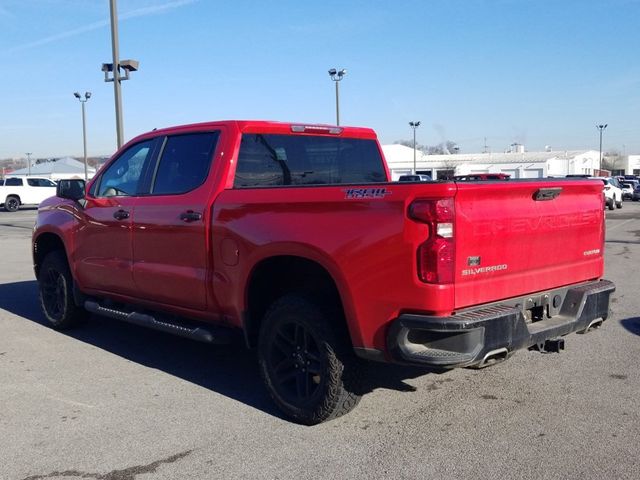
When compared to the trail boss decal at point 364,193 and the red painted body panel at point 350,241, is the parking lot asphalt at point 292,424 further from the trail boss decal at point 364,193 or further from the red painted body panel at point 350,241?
the trail boss decal at point 364,193

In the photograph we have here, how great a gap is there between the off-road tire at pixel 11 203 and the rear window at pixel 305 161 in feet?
118

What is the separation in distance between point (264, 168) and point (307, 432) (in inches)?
83.7

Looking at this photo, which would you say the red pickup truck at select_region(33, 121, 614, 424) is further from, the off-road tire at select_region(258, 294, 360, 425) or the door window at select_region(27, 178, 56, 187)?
the door window at select_region(27, 178, 56, 187)

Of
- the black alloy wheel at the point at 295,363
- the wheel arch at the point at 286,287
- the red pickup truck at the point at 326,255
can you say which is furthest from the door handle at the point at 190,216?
the black alloy wheel at the point at 295,363

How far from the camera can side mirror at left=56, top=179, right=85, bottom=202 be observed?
6.56 meters

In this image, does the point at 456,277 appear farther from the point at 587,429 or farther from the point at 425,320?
the point at 587,429

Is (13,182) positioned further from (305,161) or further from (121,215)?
(305,161)

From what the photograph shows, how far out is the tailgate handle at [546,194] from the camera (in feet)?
13.9

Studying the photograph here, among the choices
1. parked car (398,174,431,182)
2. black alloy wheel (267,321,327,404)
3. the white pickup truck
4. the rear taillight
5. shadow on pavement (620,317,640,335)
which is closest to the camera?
the rear taillight

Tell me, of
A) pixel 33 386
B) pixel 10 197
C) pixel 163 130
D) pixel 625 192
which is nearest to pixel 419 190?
pixel 163 130

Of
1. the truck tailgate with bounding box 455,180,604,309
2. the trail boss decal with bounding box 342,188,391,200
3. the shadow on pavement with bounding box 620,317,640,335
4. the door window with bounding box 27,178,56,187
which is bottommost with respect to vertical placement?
the shadow on pavement with bounding box 620,317,640,335

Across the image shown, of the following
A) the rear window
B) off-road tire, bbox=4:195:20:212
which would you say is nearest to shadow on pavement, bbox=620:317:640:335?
the rear window

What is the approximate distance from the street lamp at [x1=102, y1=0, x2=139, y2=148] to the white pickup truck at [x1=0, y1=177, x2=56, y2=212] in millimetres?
22282

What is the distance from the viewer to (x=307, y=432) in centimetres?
432
